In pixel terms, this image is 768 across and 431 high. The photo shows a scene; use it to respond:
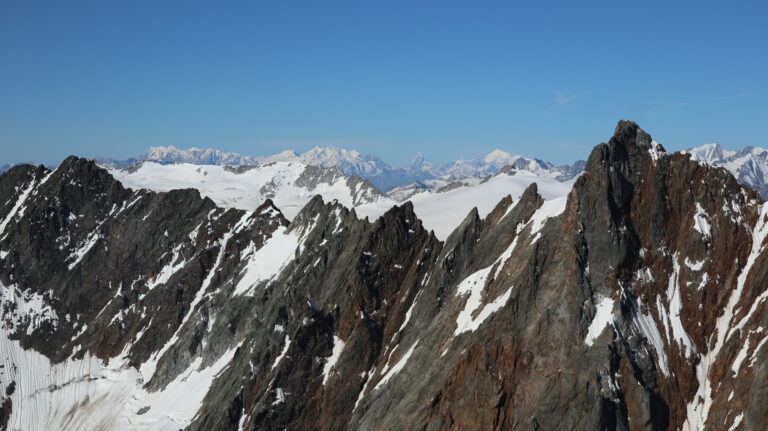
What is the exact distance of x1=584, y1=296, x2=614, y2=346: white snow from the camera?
71.4 m

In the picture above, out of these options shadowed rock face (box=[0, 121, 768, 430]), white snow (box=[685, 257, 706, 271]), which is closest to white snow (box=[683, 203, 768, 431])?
shadowed rock face (box=[0, 121, 768, 430])

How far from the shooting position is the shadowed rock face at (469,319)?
70938mm

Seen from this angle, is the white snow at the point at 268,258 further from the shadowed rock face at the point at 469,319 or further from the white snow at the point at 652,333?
the white snow at the point at 652,333

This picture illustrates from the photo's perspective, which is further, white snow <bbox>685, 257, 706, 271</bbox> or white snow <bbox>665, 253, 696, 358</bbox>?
white snow <bbox>685, 257, 706, 271</bbox>

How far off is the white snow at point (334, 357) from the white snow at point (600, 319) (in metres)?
45.9

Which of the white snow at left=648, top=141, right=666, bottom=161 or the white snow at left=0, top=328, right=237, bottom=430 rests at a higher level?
the white snow at left=648, top=141, right=666, bottom=161

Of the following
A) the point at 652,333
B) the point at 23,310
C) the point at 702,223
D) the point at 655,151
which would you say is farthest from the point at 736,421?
the point at 23,310

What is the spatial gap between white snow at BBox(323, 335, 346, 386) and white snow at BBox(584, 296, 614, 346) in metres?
45.9

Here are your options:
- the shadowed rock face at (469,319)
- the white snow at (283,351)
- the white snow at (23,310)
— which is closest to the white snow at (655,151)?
the shadowed rock face at (469,319)

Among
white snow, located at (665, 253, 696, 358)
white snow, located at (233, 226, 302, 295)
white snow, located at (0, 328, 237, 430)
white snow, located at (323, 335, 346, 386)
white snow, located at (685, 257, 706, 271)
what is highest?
white snow, located at (233, 226, 302, 295)

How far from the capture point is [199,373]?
127m

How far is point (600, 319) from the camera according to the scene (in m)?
72.9

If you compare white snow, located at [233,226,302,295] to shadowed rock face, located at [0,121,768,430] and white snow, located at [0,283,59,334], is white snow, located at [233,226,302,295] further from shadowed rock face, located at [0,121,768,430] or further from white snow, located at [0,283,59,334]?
white snow, located at [0,283,59,334]

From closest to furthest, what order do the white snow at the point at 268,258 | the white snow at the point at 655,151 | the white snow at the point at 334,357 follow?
the white snow at the point at 655,151
the white snow at the point at 334,357
the white snow at the point at 268,258
